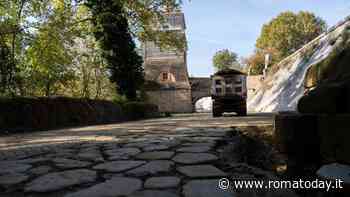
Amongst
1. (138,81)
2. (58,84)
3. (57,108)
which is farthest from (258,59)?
(57,108)

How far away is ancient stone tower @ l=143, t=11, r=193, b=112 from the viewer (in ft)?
117

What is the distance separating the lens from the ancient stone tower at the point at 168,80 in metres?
35.6

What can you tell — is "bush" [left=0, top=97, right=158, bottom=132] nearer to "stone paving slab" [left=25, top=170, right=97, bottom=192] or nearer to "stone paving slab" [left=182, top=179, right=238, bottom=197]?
"stone paving slab" [left=25, top=170, right=97, bottom=192]

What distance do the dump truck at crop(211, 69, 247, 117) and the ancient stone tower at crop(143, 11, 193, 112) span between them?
20.8 meters

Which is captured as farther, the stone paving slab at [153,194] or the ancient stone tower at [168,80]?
the ancient stone tower at [168,80]

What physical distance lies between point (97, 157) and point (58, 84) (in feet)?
37.1

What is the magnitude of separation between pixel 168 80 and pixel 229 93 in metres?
23.5

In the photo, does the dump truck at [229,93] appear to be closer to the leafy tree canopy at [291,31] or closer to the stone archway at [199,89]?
the stone archway at [199,89]

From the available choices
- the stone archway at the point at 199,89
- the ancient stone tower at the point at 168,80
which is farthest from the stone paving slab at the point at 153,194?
the stone archway at the point at 199,89

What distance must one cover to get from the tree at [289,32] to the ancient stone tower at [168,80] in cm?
1416

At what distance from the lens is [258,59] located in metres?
44.1

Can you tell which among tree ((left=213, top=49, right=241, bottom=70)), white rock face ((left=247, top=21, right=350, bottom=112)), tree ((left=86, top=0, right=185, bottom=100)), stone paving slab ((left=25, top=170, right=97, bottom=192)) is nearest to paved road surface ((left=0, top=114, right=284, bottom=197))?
stone paving slab ((left=25, top=170, right=97, bottom=192))

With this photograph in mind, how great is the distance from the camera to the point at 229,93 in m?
13.5

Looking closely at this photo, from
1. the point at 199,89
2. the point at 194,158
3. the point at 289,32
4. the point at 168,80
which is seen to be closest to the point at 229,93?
the point at 194,158
